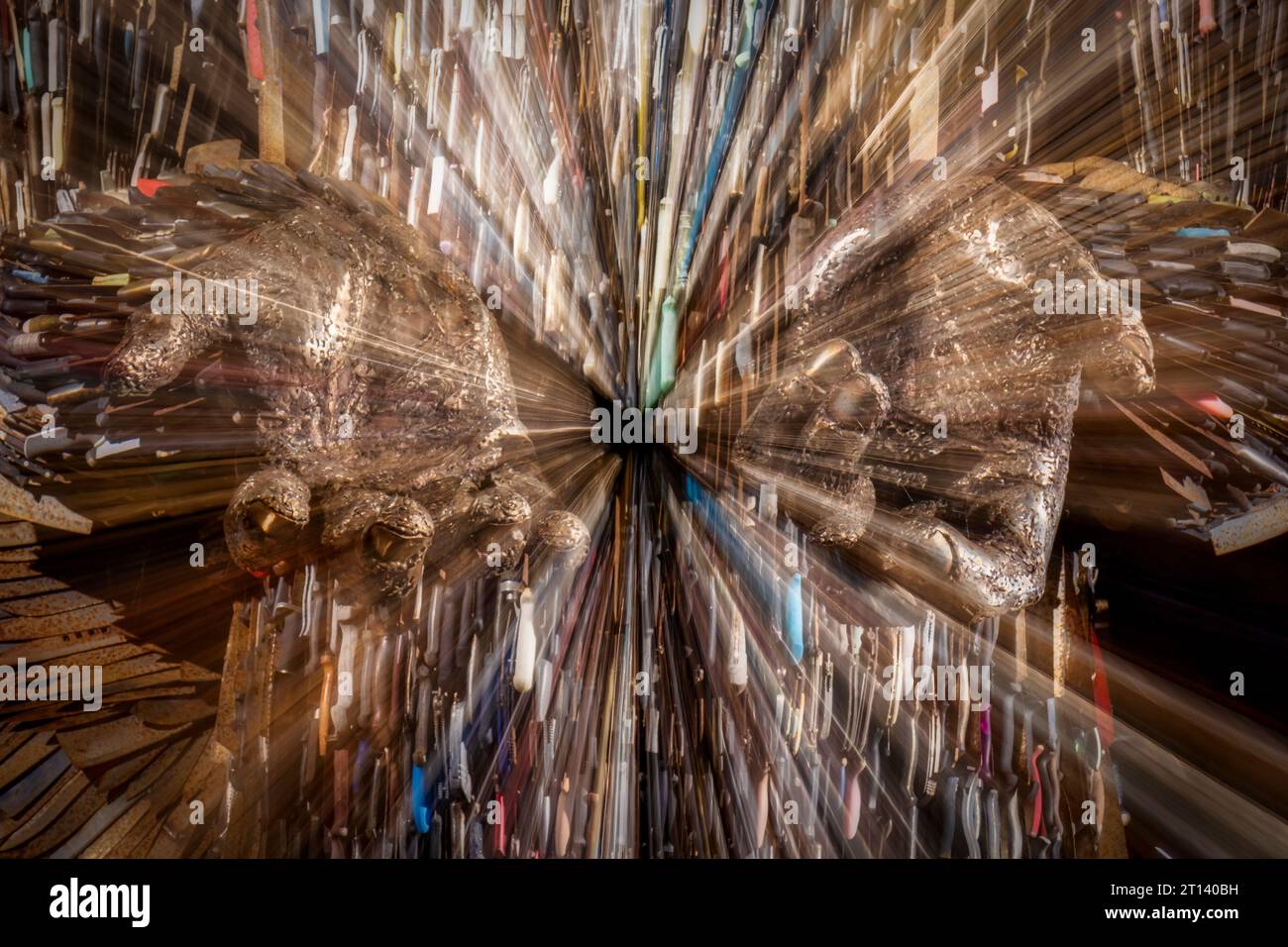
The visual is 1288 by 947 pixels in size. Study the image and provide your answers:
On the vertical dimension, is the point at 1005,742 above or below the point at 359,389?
below

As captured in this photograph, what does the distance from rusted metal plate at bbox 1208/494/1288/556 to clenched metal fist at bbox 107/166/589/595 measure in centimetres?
111

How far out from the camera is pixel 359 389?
1497 millimetres

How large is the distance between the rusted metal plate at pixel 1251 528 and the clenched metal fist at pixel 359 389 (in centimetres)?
111

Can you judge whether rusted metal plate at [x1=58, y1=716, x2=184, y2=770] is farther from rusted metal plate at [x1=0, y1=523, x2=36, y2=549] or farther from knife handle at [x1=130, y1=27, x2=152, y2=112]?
knife handle at [x1=130, y1=27, x2=152, y2=112]

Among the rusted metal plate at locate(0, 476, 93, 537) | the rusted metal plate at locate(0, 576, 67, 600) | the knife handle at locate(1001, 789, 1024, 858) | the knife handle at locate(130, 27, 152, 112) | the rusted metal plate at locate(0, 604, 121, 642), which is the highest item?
the knife handle at locate(130, 27, 152, 112)

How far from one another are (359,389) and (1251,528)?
1.56 metres

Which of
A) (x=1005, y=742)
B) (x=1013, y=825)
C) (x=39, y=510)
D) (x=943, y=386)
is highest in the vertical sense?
(x=943, y=386)

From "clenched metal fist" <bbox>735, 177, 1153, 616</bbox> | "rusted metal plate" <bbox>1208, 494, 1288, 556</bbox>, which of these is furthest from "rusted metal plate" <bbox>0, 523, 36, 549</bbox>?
"rusted metal plate" <bbox>1208, 494, 1288, 556</bbox>

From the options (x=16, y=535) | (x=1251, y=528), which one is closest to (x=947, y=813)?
(x=1251, y=528)

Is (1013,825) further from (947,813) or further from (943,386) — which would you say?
(943,386)

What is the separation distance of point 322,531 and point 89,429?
0.43 metres

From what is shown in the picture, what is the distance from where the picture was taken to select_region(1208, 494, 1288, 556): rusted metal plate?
5.06ft
